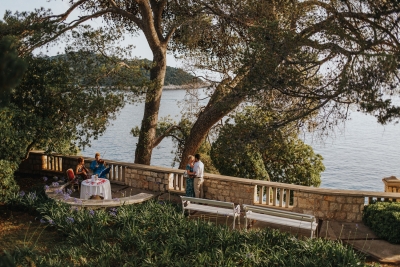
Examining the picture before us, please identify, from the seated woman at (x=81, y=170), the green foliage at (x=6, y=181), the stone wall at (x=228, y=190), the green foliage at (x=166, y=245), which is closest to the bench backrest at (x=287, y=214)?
the green foliage at (x=166, y=245)

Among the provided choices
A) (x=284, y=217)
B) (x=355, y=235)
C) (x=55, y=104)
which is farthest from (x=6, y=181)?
(x=355, y=235)

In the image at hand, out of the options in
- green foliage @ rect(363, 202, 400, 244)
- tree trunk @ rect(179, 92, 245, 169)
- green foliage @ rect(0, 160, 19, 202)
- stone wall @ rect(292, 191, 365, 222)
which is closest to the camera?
green foliage @ rect(363, 202, 400, 244)

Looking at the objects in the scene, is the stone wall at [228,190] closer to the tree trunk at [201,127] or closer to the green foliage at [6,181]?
the tree trunk at [201,127]

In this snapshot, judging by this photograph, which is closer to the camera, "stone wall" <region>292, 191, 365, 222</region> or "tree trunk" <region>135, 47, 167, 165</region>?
"stone wall" <region>292, 191, 365, 222</region>

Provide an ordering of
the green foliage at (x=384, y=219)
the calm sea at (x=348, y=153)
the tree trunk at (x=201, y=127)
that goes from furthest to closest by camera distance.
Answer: the calm sea at (x=348, y=153), the tree trunk at (x=201, y=127), the green foliage at (x=384, y=219)

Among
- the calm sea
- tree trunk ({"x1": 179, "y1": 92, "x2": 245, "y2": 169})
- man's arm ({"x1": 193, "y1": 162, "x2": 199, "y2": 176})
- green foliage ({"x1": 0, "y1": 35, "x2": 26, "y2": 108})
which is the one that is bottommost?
the calm sea

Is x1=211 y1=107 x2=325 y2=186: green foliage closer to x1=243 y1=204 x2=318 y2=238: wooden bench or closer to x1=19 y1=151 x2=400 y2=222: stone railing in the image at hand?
x1=19 y1=151 x2=400 y2=222: stone railing

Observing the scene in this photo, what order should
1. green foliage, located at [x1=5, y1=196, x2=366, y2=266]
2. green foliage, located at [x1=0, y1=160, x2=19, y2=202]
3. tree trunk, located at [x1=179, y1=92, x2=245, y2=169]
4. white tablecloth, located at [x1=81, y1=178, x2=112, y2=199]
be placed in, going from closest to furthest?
green foliage, located at [x1=5, y1=196, x2=366, y2=266], green foliage, located at [x1=0, y1=160, x2=19, y2=202], white tablecloth, located at [x1=81, y1=178, x2=112, y2=199], tree trunk, located at [x1=179, y1=92, x2=245, y2=169]

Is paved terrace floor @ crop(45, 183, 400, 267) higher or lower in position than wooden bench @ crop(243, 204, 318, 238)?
lower

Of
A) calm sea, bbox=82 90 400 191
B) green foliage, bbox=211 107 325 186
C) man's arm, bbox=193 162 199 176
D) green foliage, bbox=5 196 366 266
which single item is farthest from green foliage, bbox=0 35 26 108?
calm sea, bbox=82 90 400 191

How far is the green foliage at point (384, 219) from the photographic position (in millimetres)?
9453

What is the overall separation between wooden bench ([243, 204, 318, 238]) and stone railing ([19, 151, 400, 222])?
5.83 ft

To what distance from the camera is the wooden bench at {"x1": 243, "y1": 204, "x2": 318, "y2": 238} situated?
9.08m

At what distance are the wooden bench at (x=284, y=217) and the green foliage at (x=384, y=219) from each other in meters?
1.53
